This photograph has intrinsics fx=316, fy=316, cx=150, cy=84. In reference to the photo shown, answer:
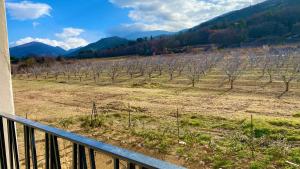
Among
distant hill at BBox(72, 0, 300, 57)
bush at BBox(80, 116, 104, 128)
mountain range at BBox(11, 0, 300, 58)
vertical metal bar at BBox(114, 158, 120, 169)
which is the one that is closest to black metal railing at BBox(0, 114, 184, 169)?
vertical metal bar at BBox(114, 158, 120, 169)

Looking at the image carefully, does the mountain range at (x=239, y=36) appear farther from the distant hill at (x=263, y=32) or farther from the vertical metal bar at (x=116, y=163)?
the vertical metal bar at (x=116, y=163)

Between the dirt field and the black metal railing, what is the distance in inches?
168

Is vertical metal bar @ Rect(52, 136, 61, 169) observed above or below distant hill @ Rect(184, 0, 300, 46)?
below

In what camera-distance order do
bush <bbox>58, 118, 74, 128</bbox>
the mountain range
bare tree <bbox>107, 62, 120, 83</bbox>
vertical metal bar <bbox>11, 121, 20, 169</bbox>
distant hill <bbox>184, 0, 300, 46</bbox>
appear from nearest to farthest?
vertical metal bar <bbox>11, 121, 20, 169</bbox>, bush <bbox>58, 118, 74, 128</bbox>, bare tree <bbox>107, 62, 120, 83</bbox>, distant hill <bbox>184, 0, 300, 46</bbox>, the mountain range

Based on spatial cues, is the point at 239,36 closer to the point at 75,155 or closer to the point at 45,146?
the point at 45,146

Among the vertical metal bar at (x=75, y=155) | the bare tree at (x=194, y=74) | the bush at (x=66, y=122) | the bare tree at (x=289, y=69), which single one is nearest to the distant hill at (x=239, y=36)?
the bare tree at (x=289, y=69)

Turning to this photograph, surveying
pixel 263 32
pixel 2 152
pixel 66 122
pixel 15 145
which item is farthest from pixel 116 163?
pixel 263 32

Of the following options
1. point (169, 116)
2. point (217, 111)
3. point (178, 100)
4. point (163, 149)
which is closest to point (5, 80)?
point (163, 149)

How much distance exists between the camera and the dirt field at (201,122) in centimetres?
621

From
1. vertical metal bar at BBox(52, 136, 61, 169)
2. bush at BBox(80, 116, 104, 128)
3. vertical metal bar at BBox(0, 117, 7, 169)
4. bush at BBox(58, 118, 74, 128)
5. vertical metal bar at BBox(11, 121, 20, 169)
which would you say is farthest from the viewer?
bush at BBox(58, 118, 74, 128)

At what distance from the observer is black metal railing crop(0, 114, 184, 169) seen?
1.00 metres

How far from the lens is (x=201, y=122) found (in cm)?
907

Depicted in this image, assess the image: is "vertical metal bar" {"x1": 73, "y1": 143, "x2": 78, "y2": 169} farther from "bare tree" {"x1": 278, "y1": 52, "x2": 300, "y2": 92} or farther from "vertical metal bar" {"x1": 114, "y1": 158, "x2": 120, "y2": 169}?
"bare tree" {"x1": 278, "y1": 52, "x2": 300, "y2": 92}

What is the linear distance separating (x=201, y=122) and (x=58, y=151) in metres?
7.79
